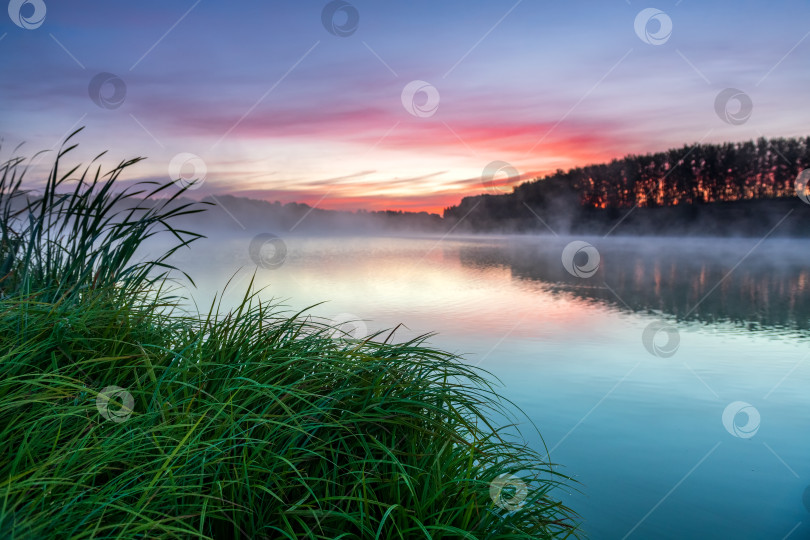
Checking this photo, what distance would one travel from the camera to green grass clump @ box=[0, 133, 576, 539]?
1431 millimetres

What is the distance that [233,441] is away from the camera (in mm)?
1702

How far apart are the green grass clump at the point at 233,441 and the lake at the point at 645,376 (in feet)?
3.31

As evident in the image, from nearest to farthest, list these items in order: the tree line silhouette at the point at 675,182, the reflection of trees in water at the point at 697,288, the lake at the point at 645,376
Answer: the lake at the point at 645,376
the reflection of trees in water at the point at 697,288
the tree line silhouette at the point at 675,182

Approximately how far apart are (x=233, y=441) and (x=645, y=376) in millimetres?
7018

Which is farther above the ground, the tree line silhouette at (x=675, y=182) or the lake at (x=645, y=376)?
the tree line silhouette at (x=675, y=182)

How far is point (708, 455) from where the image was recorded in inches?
195

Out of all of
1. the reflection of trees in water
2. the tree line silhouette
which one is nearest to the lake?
the reflection of trees in water

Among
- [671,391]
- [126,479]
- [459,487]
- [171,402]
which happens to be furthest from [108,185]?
[671,391]

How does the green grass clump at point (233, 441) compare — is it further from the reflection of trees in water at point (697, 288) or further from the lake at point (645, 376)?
the reflection of trees in water at point (697, 288)

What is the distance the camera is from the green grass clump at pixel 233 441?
143 centimetres

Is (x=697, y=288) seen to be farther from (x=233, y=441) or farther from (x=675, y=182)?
(x=675, y=182)

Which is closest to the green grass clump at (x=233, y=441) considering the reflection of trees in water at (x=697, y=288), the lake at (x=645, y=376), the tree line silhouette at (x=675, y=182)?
the lake at (x=645, y=376)

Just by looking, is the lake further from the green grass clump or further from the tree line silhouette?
the tree line silhouette

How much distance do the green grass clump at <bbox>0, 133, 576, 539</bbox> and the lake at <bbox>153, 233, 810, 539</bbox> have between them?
1.01 m
